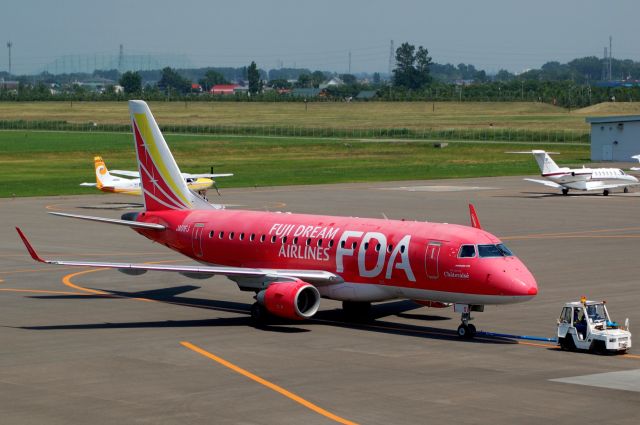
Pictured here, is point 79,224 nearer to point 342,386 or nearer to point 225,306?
point 225,306

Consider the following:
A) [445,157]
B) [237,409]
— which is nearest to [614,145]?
[445,157]

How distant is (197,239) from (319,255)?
683 cm

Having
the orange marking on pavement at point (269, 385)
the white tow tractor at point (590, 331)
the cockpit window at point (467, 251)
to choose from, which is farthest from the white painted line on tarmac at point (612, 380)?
the orange marking on pavement at point (269, 385)

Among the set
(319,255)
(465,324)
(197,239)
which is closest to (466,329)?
(465,324)

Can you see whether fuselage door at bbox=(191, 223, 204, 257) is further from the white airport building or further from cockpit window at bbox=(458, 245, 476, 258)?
the white airport building

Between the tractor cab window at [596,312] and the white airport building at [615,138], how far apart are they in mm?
112531

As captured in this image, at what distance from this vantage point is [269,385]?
1265 inches

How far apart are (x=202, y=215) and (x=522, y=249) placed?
23.4m

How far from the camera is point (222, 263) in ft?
153

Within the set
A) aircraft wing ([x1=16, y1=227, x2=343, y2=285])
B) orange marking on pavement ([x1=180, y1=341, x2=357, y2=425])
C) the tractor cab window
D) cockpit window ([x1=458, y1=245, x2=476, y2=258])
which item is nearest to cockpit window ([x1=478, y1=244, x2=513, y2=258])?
cockpit window ([x1=458, y1=245, x2=476, y2=258])

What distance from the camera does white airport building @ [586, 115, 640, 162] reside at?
480 ft

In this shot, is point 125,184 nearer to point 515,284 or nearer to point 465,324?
→ point 465,324

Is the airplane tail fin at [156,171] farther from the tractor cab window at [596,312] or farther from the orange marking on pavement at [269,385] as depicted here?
the tractor cab window at [596,312]

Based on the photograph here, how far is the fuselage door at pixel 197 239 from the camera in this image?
47344mm
